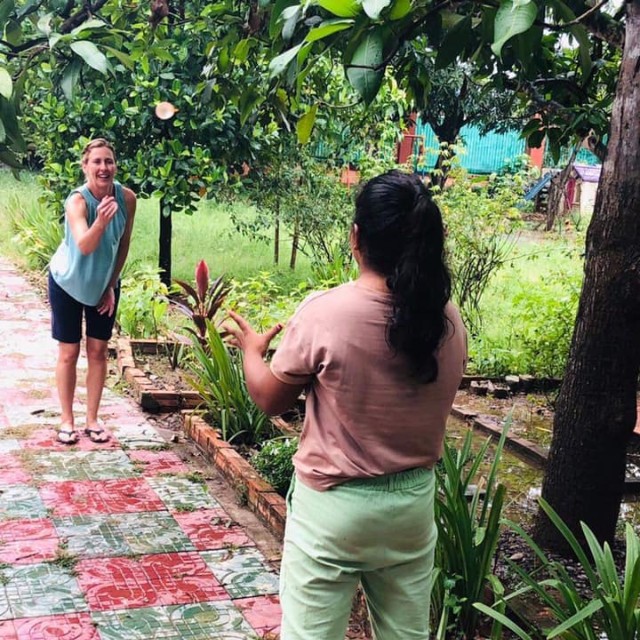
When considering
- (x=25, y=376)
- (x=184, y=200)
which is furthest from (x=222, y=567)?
(x=184, y=200)

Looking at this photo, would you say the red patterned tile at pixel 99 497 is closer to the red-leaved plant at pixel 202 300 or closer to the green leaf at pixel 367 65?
the red-leaved plant at pixel 202 300

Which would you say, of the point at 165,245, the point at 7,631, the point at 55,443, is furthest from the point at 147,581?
the point at 165,245

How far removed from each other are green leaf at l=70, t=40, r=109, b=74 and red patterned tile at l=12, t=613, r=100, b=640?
2051 millimetres

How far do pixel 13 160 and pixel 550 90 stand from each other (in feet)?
11.8

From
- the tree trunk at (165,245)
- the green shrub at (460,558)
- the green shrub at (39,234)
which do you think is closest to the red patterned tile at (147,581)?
the green shrub at (460,558)

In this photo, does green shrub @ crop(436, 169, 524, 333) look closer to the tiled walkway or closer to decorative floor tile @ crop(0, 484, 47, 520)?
the tiled walkway

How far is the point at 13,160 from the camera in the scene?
205cm

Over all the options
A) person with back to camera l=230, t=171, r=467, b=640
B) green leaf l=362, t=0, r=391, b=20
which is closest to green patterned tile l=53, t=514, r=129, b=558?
person with back to camera l=230, t=171, r=467, b=640

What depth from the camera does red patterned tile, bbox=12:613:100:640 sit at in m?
3.13

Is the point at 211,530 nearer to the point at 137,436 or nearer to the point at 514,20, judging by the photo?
the point at 137,436

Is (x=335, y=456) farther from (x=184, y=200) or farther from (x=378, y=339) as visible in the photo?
(x=184, y=200)

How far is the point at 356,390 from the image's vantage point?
212 centimetres

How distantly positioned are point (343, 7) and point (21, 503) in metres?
3.10

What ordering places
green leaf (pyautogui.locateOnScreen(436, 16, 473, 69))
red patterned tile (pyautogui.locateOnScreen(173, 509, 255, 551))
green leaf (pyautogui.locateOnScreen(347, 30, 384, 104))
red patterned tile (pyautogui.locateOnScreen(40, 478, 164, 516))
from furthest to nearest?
red patterned tile (pyautogui.locateOnScreen(40, 478, 164, 516)) < red patterned tile (pyautogui.locateOnScreen(173, 509, 255, 551)) < green leaf (pyautogui.locateOnScreen(436, 16, 473, 69)) < green leaf (pyautogui.locateOnScreen(347, 30, 384, 104))
